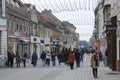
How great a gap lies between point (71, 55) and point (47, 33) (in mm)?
57107

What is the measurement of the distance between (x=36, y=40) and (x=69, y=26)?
294ft

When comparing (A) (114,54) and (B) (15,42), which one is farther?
(B) (15,42)

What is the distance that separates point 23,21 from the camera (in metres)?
65.4

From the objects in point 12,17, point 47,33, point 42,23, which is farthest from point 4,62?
point 47,33

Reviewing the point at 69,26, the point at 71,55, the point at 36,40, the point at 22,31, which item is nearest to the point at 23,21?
the point at 22,31

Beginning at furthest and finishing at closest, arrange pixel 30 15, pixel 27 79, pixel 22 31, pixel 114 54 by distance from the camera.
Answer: pixel 30 15 → pixel 22 31 → pixel 114 54 → pixel 27 79

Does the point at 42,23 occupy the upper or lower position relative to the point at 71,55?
upper

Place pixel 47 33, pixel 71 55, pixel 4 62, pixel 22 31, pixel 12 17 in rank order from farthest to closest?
pixel 47 33, pixel 22 31, pixel 12 17, pixel 4 62, pixel 71 55

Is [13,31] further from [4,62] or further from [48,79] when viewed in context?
[48,79]

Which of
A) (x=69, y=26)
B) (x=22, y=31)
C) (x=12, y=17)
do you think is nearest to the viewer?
(x=12, y=17)

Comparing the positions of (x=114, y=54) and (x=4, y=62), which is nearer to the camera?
(x=114, y=54)

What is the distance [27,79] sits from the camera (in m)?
25.8

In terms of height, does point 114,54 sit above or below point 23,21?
below

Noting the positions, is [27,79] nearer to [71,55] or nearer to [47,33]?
[71,55]
